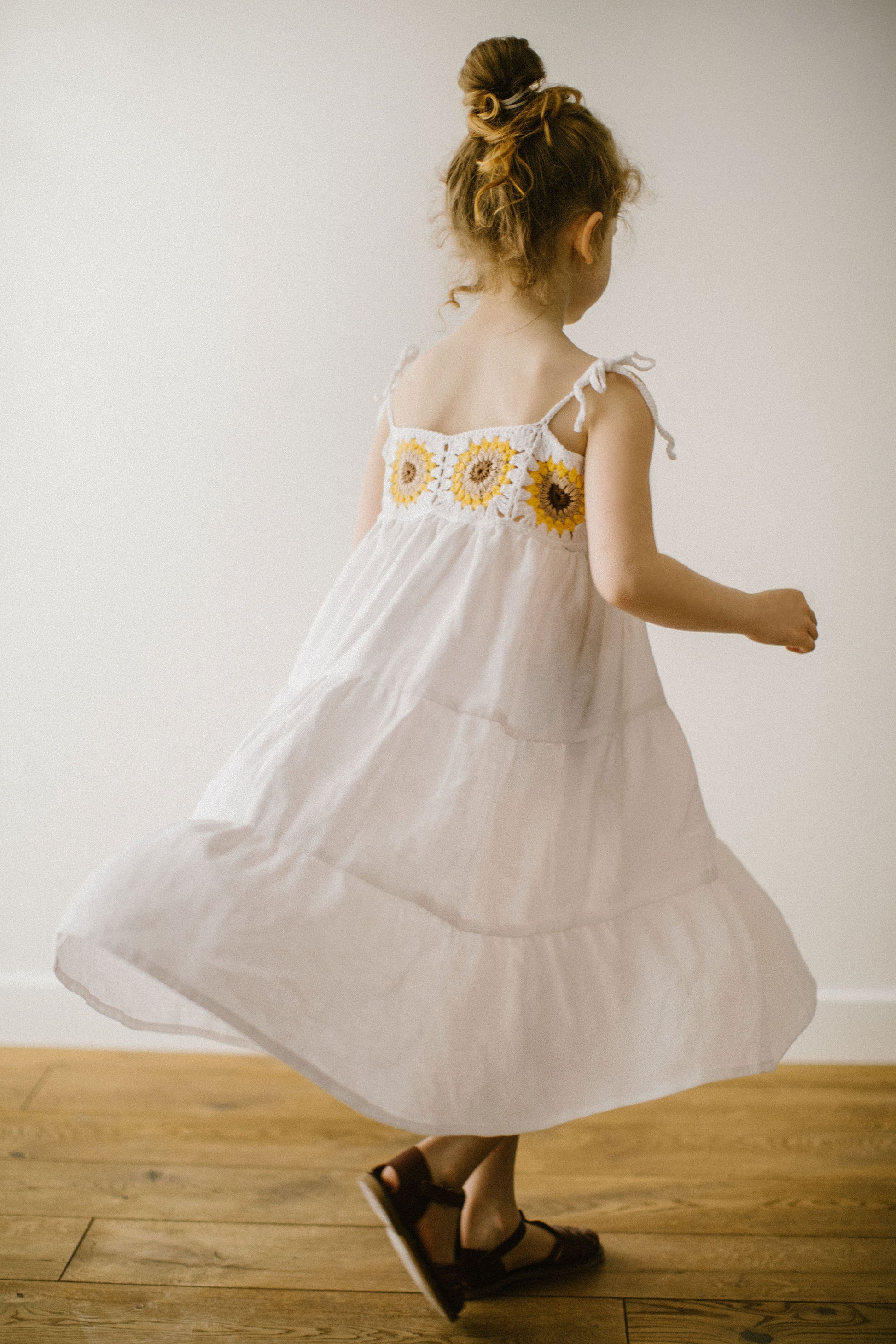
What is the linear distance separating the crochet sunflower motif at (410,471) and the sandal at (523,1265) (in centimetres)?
81

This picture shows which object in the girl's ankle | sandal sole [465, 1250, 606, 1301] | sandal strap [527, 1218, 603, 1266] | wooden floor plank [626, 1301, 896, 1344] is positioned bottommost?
wooden floor plank [626, 1301, 896, 1344]

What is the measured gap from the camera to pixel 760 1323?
1.15m

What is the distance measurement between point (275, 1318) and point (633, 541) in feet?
2.98

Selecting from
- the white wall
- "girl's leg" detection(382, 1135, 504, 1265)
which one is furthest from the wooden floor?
the white wall

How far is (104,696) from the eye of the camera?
1834 millimetres

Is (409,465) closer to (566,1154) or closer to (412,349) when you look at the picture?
(412,349)

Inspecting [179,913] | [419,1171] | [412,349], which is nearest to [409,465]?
[412,349]

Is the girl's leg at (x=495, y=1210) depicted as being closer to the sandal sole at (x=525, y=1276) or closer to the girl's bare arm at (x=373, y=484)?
the sandal sole at (x=525, y=1276)

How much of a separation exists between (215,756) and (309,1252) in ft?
2.64

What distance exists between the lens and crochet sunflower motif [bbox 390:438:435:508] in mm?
1104

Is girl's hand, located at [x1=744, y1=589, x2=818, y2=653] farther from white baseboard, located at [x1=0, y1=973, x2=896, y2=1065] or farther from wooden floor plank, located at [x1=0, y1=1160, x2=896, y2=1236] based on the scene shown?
white baseboard, located at [x1=0, y1=973, x2=896, y2=1065]

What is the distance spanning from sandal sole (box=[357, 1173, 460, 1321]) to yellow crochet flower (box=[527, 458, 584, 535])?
674mm

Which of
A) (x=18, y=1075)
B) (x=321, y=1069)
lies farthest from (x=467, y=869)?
(x=18, y=1075)

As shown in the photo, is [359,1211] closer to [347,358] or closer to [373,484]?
[373,484]
